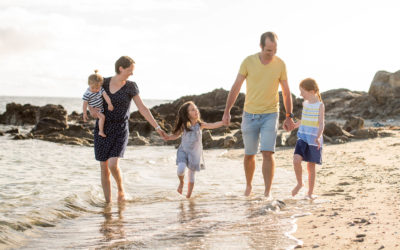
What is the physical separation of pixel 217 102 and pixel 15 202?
35.5 metres

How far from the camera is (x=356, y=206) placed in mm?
5203

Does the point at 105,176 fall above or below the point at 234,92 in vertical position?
below

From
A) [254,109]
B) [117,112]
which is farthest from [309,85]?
[117,112]

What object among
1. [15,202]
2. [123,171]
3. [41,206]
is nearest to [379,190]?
[41,206]

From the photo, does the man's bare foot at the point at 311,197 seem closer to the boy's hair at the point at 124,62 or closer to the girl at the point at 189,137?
the girl at the point at 189,137

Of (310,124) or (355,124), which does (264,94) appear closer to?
(310,124)

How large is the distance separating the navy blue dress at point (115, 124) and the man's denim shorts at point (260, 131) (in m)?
1.61

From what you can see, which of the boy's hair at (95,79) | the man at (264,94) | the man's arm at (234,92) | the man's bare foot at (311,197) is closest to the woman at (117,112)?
the boy's hair at (95,79)

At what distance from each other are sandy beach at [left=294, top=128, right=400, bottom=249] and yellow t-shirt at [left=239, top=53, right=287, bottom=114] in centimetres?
143

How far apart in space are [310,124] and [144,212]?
2.54 m

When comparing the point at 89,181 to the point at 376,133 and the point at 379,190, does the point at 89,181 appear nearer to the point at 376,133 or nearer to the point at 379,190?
the point at 379,190

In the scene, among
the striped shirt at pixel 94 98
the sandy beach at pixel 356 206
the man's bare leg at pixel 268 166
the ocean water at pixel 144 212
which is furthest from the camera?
the man's bare leg at pixel 268 166

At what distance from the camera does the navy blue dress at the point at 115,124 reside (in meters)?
6.06

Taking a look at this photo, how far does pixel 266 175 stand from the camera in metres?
6.35
